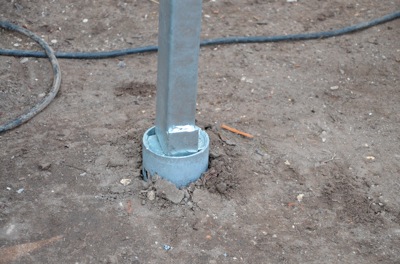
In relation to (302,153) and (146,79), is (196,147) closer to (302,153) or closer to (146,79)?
(302,153)

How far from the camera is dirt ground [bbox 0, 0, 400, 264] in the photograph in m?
3.37

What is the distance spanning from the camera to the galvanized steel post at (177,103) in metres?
3.14

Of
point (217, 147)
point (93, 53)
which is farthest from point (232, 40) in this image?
point (217, 147)

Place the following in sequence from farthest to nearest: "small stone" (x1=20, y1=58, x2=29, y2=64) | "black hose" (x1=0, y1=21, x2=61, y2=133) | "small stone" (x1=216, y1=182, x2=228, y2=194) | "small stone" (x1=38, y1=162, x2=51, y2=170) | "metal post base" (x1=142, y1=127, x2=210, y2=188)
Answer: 1. "small stone" (x1=20, y1=58, x2=29, y2=64)
2. "black hose" (x1=0, y1=21, x2=61, y2=133)
3. "small stone" (x1=38, y1=162, x2=51, y2=170)
4. "small stone" (x1=216, y1=182, x2=228, y2=194)
5. "metal post base" (x1=142, y1=127, x2=210, y2=188)

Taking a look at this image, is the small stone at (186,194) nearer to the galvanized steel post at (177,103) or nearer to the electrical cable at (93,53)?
the galvanized steel post at (177,103)

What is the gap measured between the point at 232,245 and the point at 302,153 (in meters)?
1.02

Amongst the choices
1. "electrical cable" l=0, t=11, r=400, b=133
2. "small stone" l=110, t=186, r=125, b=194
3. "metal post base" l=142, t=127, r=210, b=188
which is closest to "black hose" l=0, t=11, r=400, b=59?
"electrical cable" l=0, t=11, r=400, b=133

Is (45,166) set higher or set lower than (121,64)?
lower

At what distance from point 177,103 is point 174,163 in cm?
38

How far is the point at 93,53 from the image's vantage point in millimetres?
5141

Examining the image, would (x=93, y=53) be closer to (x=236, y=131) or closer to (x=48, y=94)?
(x=48, y=94)

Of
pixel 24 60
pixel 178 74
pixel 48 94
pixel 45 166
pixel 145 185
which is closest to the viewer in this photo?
pixel 178 74

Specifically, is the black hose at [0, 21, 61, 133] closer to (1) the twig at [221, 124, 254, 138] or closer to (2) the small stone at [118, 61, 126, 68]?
(2) the small stone at [118, 61, 126, 68]

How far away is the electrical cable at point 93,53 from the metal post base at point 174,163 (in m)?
1.07
